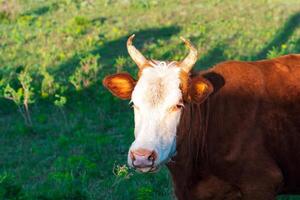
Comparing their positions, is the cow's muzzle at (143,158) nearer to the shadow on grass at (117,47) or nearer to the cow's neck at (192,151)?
the cow's neck at (192,151)

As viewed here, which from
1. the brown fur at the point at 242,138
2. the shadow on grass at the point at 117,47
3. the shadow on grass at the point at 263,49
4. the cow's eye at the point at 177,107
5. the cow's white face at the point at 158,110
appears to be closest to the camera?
the cow's white face at the point at 158,110

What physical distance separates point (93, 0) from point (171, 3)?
2.84 meters

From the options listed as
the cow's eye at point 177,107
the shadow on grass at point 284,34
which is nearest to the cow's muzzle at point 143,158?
the cow's eye at point 177,107

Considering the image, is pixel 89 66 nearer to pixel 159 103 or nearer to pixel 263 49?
pixel 263 49

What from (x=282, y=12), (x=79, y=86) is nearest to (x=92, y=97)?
(x=79, y=86)

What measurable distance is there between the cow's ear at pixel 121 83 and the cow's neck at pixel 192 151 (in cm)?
61

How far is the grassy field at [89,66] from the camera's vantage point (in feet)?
29.5

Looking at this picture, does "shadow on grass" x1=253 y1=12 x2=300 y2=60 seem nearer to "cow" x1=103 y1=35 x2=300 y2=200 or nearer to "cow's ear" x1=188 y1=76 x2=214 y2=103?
"cow" x1=103 y1=35 x2=300 y2=200

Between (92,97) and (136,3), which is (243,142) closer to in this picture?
(92,97)

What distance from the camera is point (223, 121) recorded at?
6738 millimetres

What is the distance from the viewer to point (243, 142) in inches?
260

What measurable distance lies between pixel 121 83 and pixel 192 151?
3.05ft

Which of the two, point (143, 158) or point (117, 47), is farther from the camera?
point (117, 47)

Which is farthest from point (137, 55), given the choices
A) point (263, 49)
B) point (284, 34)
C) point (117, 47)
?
point (284, 34)
